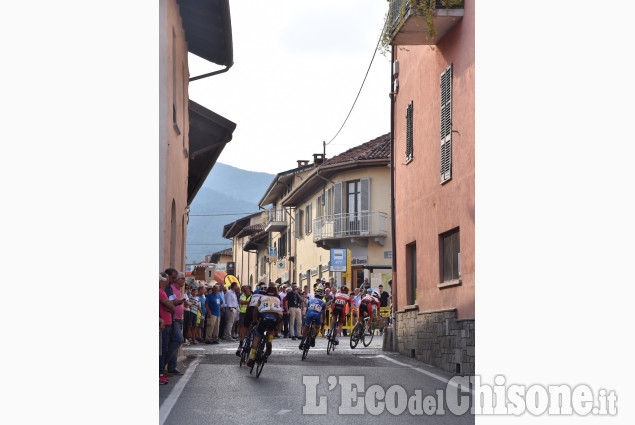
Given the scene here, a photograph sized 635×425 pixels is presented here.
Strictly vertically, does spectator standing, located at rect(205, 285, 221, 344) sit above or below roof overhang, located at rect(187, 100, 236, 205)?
below

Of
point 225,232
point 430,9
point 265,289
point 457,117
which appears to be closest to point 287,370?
point 265,289

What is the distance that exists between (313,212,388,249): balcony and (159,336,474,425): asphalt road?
948 inches

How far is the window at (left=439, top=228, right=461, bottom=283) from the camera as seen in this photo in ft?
60.1

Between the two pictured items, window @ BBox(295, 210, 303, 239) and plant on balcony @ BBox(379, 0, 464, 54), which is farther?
window @ BBox(295, 210, 303, 239)

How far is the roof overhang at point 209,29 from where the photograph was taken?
17.9 metres

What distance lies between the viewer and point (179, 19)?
18.8 metres

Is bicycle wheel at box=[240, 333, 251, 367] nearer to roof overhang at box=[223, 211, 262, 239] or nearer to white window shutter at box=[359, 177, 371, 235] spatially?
white window shutter at box=[359, 177, 371, 235]

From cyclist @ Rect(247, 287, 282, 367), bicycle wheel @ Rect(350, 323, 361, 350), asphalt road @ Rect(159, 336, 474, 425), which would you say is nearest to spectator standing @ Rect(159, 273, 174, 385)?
asphalt road @ Rect(159, 336, 474, 425)

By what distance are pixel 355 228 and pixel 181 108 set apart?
24.8m

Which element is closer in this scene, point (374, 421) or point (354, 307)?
point (374, 421)

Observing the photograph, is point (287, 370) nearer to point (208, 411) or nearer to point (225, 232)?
point (208, 411)

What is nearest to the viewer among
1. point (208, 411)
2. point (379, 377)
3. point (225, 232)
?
point (208, 411)

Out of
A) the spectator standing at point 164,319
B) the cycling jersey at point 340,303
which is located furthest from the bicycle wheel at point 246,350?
the cycling jersey at point 340,303

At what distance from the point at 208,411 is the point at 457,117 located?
892 centimetres
